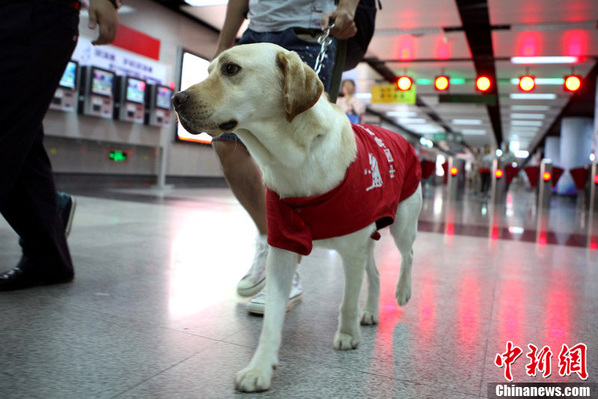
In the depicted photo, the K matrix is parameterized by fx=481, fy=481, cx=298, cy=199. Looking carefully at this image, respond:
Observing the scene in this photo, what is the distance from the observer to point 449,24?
35.5ft

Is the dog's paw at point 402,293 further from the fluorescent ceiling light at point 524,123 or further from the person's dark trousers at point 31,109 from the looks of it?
the fluorescent ceiling light at point 524,123

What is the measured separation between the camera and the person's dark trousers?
74.8 inches

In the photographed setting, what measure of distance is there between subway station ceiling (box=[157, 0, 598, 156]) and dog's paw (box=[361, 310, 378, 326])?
8930 mm

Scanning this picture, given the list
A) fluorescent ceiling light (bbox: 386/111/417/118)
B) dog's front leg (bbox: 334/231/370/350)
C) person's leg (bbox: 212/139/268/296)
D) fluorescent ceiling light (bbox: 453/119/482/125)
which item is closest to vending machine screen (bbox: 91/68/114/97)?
person's leg (bbox: 212/139/268/296)

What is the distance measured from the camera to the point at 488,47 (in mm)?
12445

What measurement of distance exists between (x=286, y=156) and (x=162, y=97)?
10282mm

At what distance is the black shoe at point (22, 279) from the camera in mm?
2207

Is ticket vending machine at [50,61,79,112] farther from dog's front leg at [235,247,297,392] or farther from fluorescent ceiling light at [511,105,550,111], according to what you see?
fluorescent ceiling light at [511,105,550,111]

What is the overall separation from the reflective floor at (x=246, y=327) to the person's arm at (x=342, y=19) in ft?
4.13

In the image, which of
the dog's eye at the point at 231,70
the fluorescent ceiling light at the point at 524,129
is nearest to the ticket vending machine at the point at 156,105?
the dog's eye at the point at 231,70

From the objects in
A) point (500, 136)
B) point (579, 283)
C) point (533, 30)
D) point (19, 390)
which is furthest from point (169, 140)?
point (500, 136)

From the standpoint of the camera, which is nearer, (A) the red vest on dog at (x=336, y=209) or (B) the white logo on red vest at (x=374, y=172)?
(A) the red vest on dog at (x=336, y=209)

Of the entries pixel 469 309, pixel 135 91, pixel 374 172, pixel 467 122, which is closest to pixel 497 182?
pixel 135 91

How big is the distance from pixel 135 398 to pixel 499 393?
1054 mm
